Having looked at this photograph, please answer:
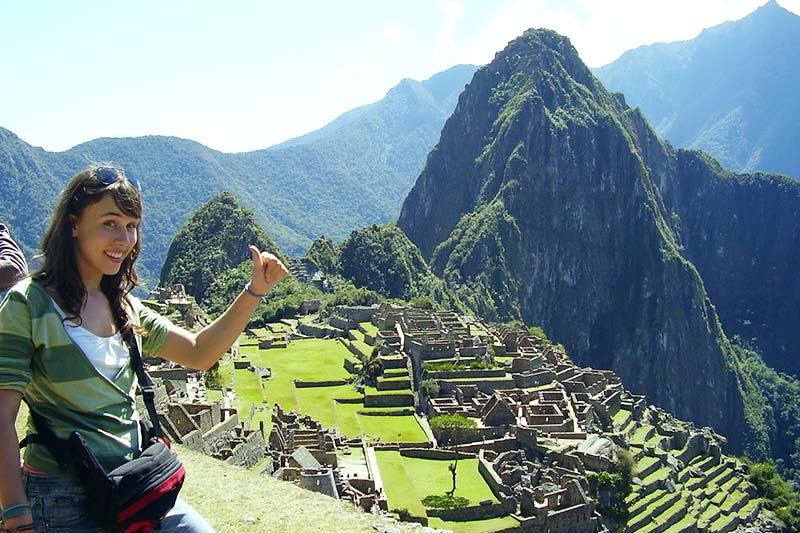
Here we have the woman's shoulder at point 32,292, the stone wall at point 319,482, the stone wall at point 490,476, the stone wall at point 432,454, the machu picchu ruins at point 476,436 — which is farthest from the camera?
the stone wall at point 432,454

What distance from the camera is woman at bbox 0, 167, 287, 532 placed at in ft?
12.0

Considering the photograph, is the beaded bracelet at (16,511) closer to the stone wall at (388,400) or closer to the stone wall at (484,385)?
the stone wall at (388,400)

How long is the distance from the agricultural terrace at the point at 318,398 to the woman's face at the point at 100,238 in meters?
22.3

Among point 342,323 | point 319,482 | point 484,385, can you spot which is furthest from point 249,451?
point 342,323

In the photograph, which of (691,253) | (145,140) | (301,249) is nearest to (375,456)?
(301,249)

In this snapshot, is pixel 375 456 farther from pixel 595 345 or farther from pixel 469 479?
pixel 595 345

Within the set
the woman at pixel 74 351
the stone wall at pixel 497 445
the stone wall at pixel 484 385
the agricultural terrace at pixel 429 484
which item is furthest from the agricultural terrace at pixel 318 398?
the woman at pixel 74 351

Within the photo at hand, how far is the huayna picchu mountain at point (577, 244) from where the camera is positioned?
122 meters

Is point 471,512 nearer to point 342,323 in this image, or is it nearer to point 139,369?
point 139,369

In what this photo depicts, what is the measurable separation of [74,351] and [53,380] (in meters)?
0.17

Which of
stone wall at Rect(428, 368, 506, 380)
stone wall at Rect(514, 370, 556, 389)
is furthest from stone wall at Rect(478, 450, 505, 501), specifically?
stone wall at Rect(514, 370, 556, 389)

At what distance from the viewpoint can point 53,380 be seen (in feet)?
12.4

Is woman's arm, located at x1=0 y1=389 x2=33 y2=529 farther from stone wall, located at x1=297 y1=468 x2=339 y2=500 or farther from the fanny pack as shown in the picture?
stone wall, located at x1=297 y1=468 x2=339 y2=500

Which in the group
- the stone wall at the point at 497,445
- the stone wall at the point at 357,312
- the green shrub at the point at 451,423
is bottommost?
the stone wall at the point at 497,445
